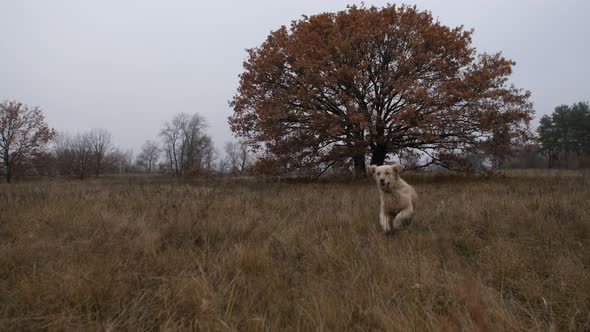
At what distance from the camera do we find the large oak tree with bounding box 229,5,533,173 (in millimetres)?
12930

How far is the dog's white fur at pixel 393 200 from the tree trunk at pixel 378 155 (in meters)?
10.7

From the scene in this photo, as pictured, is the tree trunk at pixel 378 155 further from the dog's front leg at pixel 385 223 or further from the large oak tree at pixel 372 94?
the dog's front leg at pixel 385 223

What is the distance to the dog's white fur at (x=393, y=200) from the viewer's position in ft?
13.9

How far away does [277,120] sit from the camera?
14.1m

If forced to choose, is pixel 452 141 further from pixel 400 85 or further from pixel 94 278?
pixel 94 278

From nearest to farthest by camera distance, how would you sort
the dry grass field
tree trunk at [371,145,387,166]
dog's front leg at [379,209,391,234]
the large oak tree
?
the dry grass field → dog's front leg at [379,209,391,234] → the large oak tree → tree trunk at [371,145,387,166]

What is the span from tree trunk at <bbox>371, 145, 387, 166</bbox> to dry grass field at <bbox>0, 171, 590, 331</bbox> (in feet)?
35.9

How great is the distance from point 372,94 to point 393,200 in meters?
11.8

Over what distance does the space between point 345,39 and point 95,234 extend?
1343cm

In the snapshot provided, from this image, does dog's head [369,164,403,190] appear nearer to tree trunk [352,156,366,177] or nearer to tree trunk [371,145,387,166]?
tree trunk [352,156,366,177]

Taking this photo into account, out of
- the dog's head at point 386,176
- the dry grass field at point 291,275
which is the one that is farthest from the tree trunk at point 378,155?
the dry grass field at point 291,275

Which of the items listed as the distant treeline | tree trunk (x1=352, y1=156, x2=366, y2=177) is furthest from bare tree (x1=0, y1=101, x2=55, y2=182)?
tree trunk (x1=352, y1=156, x2=366, y2=177)

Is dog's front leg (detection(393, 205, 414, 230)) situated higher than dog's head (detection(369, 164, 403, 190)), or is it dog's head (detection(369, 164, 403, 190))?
dog's head (detection(369, 164, 403, 190))

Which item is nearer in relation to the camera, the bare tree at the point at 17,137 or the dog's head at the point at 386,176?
the dog's head at the point at 386,176
